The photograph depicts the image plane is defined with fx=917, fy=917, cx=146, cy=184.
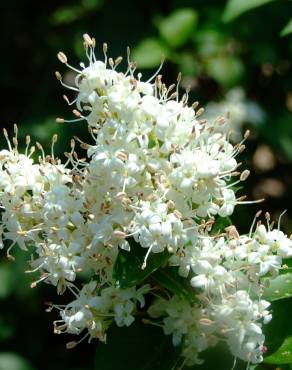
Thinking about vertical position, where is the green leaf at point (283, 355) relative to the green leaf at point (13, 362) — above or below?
above

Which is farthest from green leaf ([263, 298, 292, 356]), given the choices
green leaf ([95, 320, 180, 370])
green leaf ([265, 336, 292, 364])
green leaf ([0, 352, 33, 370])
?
green leaf ([0, 352, 33, 370])

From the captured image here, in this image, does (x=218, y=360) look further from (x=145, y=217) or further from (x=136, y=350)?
(x=145, y=217)

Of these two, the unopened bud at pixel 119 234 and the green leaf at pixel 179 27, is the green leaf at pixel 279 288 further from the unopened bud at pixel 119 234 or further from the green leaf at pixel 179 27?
the green leaf at pixel 179 27

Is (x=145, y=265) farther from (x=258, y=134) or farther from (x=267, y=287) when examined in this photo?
(x=258, y=134)

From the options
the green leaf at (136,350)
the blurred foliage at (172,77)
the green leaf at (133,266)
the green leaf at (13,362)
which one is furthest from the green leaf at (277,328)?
the green leaf at (13,362)

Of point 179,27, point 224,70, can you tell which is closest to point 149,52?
point 179,27

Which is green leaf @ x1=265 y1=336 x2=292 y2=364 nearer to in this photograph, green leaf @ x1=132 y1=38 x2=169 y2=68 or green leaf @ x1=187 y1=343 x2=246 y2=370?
green leaf @ x1=187 y1=343 x2=246 y2=370
